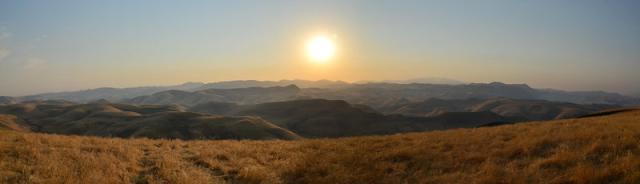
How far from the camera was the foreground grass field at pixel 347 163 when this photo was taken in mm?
10578

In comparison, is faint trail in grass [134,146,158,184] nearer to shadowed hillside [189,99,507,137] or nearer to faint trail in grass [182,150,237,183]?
faint trail in grass [182,150,237,183]

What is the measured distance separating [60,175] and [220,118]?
11783cm

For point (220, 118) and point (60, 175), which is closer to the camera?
point (60, 175)

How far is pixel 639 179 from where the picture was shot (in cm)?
827

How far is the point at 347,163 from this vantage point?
15.2m

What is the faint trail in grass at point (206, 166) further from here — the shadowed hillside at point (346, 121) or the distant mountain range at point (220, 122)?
the shadowed hillside at point (346, 121)

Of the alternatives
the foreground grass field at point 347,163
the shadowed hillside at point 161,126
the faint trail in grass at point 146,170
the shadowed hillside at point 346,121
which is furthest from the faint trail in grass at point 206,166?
the shadowed hillside at point 346,121

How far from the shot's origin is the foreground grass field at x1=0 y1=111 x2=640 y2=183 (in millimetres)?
10578

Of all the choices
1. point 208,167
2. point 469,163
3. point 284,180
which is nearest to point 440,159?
point 469,163

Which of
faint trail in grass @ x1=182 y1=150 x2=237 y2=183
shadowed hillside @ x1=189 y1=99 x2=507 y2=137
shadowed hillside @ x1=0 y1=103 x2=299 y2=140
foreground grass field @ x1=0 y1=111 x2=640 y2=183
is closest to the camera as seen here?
foreground grass field @ x1=0 y1=111 x2=640 y2=183

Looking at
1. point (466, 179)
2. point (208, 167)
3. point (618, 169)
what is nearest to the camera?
point (618, 169)

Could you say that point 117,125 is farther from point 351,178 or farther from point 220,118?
point 351,178

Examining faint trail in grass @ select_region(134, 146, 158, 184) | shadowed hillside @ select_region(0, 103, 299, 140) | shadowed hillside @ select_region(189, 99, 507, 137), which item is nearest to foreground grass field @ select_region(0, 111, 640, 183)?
faint trail in grass @ select_region(134, 146, 158, 184)

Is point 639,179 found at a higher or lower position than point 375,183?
higher
